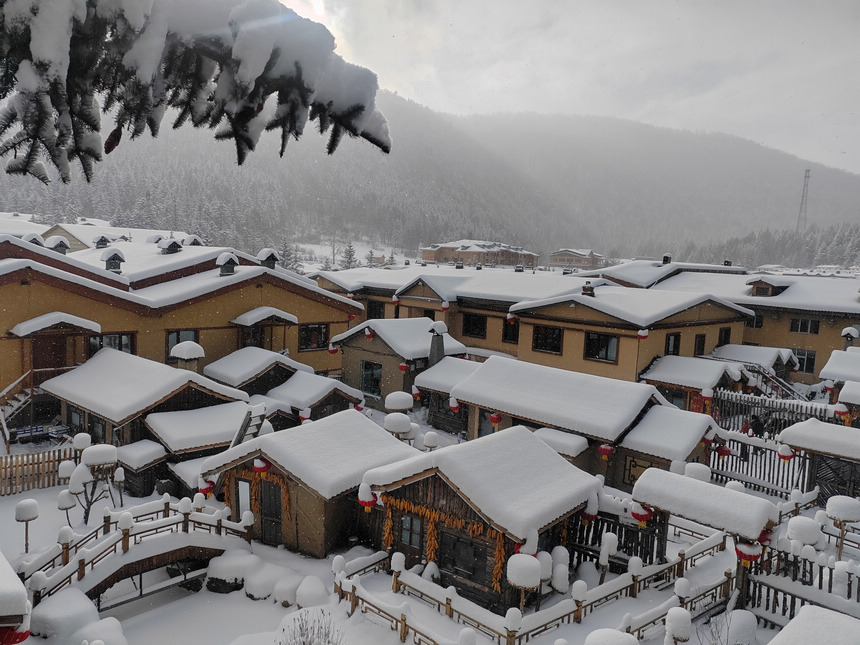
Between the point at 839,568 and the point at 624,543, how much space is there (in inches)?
189

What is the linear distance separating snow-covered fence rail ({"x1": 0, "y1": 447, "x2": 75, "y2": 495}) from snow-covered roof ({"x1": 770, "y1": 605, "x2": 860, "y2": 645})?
20.9 m

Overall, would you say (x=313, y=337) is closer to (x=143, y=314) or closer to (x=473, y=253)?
(x=143, y=314)

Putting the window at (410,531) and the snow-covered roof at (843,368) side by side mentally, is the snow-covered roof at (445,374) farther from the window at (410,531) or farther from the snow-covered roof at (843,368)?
the snow-covered roof at (843,368)

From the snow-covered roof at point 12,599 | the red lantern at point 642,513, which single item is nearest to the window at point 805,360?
the red lantern at point 642,513

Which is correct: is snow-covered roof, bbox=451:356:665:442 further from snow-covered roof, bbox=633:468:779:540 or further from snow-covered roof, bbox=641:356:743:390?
snow-covered roof, bbox=641:356:743:390

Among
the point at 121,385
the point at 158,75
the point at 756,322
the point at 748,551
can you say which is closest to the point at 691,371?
the point at 756,322

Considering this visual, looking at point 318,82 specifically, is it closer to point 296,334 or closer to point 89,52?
point 89,52

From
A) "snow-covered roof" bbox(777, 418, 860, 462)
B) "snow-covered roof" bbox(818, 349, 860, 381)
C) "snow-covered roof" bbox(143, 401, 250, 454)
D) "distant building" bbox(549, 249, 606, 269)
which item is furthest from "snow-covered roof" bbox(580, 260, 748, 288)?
"distant building" bbox(549, 249, 606, 269)

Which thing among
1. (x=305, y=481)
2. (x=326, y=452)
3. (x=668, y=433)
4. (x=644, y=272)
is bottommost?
(x=305, y=481)

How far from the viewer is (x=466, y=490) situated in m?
13.1

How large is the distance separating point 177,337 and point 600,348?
21.5 meters

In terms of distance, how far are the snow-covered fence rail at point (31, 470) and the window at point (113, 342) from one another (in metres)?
7.22

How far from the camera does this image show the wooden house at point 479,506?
13.0m

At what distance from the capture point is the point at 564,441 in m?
19.5
